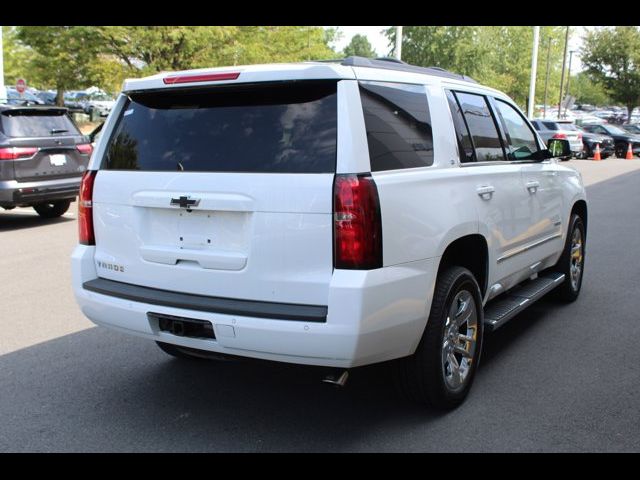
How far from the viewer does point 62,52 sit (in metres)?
22.7

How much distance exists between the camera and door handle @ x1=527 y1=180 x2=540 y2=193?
5.09 meters

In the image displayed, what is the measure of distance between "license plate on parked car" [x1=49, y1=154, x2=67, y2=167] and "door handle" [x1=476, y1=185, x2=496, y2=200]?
8.47 m

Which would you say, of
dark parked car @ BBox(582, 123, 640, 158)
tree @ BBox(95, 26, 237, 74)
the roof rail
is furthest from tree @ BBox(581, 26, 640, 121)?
the roof rail

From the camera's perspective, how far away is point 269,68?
11.3ft

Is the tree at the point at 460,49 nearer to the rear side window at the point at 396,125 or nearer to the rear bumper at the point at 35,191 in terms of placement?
the rear bumper at the point at 35,191

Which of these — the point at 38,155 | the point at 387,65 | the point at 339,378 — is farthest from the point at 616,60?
the point at 339,378

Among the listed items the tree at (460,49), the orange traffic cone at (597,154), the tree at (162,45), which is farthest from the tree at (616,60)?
the tree at (162,45)

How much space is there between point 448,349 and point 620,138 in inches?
1320

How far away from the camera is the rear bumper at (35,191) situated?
1036 cm

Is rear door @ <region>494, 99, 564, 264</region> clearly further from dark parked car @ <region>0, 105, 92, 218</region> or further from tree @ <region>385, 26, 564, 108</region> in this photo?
tree @ <region>385, 26, 564, 108</region>

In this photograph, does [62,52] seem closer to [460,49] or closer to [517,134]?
[517,134]

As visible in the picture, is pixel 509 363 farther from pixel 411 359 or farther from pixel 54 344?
pixel 54 344

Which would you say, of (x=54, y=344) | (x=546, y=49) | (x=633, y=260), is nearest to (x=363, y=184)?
(x=54, y=344)

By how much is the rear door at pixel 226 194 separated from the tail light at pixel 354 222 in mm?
47
